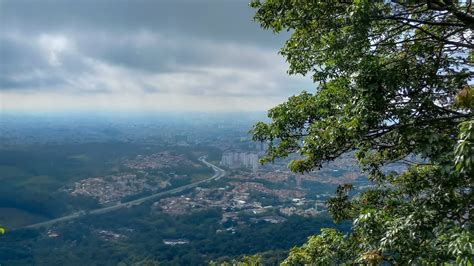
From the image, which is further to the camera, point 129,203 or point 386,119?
point 129,203

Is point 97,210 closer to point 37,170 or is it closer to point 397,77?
point 37,170

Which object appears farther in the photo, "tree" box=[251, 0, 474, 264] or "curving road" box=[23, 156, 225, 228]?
"curving road" box=[23, 156, 225, 228]

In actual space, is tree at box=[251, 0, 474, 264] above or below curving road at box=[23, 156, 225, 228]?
above

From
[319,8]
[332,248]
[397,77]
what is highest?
[319,8]

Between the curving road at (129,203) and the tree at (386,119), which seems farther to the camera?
the curving road at (129,203)

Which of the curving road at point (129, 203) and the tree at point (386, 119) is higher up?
the tree at point (386, 119)

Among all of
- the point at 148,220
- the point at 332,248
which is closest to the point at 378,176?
the point at 332,248

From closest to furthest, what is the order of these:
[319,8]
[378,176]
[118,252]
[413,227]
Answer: [413,227] < [319,8] < [378,176] < [118,252]

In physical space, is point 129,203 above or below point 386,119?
below
